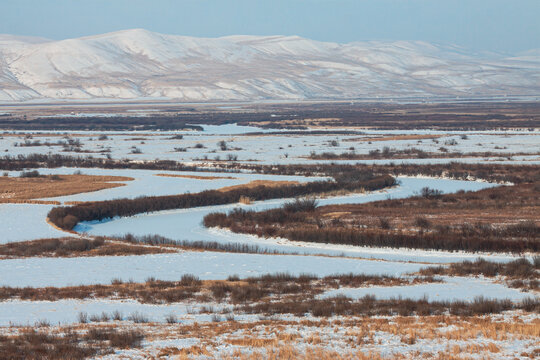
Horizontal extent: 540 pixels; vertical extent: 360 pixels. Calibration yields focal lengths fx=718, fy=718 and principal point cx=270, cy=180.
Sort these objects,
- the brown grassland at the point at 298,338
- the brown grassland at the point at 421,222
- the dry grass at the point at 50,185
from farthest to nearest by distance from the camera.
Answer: the dry grass at the point at 50,185 → the brown grassland at the point at 421,222 → the brown grassland at the point at 298,338

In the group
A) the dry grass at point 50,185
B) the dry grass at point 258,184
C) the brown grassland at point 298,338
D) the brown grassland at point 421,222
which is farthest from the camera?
the dry grass at point 258,184

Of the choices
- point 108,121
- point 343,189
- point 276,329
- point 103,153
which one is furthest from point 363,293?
point 108,121

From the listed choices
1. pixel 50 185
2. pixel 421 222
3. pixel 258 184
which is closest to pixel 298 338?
pixel 421 222

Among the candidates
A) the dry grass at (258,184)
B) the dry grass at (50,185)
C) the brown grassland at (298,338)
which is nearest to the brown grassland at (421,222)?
the dry grass at (258,184)

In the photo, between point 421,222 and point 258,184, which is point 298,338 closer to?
point 421,222

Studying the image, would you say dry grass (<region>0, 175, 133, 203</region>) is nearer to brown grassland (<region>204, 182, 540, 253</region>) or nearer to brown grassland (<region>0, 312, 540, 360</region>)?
brown grassland (<region>204, 182, 540, 253</region>)

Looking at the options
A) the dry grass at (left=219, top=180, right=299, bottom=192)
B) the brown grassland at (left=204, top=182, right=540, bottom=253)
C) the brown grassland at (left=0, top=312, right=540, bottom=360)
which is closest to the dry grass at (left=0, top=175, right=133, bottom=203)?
the dry grass at (left=219, top=180, right=299, bottom=192)

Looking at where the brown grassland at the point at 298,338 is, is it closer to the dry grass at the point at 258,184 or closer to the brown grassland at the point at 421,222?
the brown grassland at the point at 421,222

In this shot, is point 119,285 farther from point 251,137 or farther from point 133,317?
point 251,137

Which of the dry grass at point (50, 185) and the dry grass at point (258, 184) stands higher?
the dry grass at point (258, 184)
